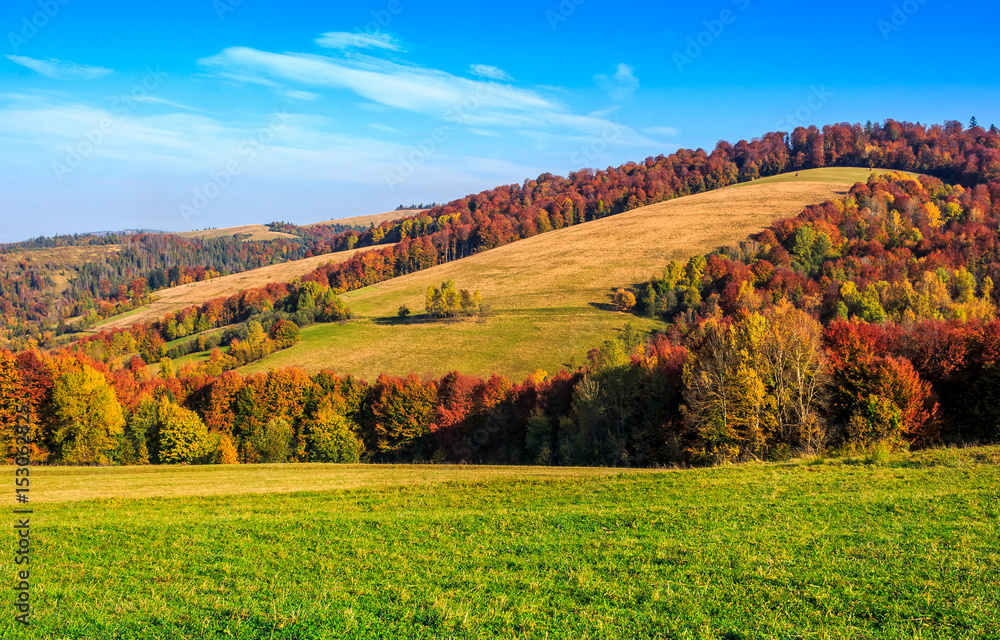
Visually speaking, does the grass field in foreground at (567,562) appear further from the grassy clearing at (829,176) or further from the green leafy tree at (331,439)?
the grassy clearing at (829,176)

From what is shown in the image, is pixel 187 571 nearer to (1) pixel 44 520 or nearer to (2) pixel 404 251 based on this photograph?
(1) pixel 44 520

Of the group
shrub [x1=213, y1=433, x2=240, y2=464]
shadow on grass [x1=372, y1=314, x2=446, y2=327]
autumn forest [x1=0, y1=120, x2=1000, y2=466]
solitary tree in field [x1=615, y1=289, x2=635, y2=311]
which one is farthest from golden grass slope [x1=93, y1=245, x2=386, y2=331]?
solitary tree in field [x1=615, y1=289, x2=635, y2=311]

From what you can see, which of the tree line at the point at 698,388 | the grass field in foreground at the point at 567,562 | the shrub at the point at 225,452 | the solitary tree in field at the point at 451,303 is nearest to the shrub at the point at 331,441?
the tree line at the point at 698,388

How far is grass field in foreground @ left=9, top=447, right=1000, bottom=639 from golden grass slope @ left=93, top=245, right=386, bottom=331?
488ft

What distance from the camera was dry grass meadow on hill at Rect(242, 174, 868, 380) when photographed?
87.8 metres

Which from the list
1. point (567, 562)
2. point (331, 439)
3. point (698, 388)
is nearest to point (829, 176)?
point (698, 388)

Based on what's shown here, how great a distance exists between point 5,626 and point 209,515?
9.39m

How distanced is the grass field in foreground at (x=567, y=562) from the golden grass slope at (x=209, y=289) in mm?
148862

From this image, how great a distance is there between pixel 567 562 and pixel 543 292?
98422 mm

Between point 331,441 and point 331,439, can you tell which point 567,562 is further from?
point 331,439

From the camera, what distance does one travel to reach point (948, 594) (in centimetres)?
888

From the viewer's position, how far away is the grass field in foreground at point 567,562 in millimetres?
8484

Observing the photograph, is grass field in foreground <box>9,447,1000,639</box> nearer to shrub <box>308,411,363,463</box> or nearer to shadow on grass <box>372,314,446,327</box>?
shrub <box>308,411,363,463</box>

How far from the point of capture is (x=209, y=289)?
170750 millimetres
